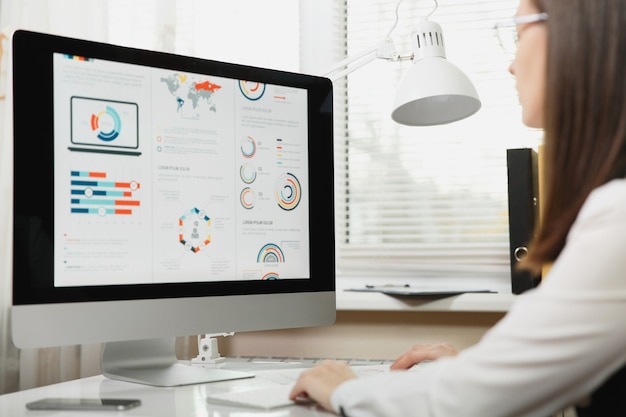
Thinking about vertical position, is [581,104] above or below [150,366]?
above

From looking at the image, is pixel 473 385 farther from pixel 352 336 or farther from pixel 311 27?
pixel 311 27

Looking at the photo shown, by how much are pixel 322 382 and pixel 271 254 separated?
41 centimetres

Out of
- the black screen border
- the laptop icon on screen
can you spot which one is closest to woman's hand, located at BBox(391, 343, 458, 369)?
the black screen border

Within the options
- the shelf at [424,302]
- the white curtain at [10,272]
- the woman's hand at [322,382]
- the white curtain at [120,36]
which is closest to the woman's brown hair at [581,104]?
the woman's hand at [322,382]

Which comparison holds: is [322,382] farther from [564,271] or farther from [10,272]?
[10,272]

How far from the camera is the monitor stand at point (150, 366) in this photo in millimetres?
1239

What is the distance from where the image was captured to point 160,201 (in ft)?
3.96

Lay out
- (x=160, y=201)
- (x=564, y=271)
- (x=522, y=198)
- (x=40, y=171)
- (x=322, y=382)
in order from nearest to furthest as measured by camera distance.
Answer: (x=564, y=271) → (x=322, y=382) → (x=40, y=171) → (x=160, y=201) → (x=522, y=198)

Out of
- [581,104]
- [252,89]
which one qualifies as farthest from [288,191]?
[581,104]

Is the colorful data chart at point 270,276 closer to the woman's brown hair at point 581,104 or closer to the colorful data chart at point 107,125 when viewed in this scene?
the colorful data chart at point 107,125

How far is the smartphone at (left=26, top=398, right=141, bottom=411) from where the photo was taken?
1.02 meters

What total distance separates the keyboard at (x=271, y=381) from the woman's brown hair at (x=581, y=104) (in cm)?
45

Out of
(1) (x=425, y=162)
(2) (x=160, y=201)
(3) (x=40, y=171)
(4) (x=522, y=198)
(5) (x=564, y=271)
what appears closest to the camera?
(5) (x=564, y=271)

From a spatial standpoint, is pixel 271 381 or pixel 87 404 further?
pixel 271 381
